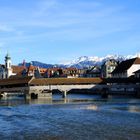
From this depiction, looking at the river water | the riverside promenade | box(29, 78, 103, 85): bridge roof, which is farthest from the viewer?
box(29, 78, 103, 85): bridge roof

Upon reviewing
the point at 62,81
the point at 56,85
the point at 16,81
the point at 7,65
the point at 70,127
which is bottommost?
the point at 70,127

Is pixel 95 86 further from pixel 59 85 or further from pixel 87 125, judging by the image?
pixel 87 125

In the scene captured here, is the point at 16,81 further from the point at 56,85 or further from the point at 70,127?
the point at 70,127

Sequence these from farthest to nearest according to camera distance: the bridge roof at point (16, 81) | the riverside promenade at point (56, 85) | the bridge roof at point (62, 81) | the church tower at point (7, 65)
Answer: the church tower at point (7, 65) → the bridge roof at point (16, 81) → the bridge roof at point (62, 81) → the riverside promenade at point (56, 85)

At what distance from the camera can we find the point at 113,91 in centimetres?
12244

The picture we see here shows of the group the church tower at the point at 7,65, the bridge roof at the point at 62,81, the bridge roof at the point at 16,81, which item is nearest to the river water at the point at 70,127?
the bridge roof at the point at 62,81

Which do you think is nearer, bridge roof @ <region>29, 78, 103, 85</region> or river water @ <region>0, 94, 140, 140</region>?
river water @ <region>0, 94, 140, 140</region>

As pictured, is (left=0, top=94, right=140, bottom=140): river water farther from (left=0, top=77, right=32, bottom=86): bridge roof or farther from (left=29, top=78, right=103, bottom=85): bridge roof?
(left=0, top=77, right=32, bottom=86): bridge roof

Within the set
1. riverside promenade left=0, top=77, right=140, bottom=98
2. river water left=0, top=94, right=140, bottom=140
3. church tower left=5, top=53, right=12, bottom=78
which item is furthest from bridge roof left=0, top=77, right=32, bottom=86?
church tower left=5, top=53, right=12, bottom=78

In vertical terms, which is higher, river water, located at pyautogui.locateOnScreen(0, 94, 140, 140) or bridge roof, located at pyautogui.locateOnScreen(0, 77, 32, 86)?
bridge roof, located at pyautogui.locateOnScreen(0, 77, 32, 86)

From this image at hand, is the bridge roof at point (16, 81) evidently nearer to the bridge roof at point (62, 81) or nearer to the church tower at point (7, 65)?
the bridge roof at point (62, 81)

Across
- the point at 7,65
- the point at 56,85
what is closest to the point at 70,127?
the point at 56,85

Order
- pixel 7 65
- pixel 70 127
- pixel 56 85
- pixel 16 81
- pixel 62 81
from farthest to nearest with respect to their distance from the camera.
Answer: pixel 7 65, pixel 16 81, pixel 56 85, pixel 62 81, pixel 70 127

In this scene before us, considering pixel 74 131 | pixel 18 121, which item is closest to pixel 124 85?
pixel 18 121
